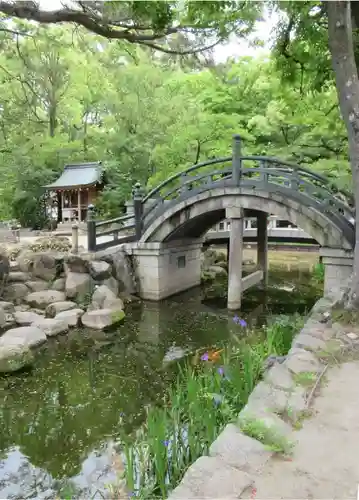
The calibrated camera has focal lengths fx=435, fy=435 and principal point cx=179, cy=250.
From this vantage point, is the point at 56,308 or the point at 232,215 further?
the point at 232,215

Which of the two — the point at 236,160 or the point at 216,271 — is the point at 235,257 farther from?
the point at 216,271

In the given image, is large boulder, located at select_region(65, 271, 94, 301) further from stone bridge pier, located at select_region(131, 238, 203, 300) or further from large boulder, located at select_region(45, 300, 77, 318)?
stone bridge pier, located at select_region(131, 238, 203, 300)

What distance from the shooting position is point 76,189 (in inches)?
896

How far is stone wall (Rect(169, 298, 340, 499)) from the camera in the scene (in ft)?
9.47

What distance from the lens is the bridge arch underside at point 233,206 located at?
463 inches

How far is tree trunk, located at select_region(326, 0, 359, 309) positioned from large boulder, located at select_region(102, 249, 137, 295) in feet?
27.6

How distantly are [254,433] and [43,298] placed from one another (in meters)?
9.46

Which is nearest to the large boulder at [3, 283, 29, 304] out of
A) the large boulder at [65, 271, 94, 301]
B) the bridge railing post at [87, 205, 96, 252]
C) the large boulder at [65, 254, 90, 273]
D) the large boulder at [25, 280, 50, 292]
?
the large boulder at [25, 280, 50, 292]

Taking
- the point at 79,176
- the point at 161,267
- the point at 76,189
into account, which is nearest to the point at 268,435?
the point at 161,267

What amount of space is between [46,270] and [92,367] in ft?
16.8

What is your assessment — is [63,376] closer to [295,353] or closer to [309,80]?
[295,353]

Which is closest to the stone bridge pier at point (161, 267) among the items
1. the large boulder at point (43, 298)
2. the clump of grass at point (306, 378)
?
the large boulder at point (43, 298)

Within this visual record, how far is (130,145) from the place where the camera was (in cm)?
2211

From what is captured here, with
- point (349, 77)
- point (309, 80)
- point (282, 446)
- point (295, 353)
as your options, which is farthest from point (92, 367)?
point (309, 80)
